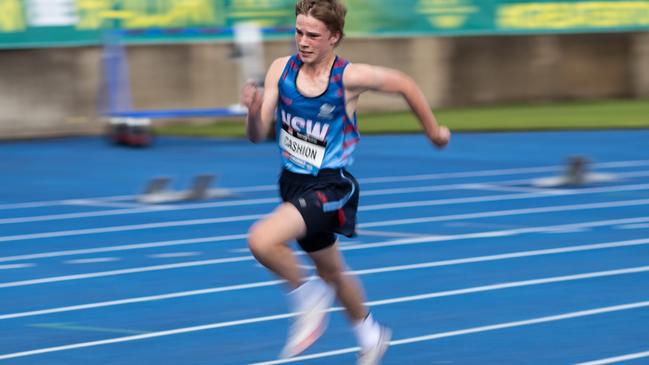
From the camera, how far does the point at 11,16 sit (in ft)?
70.5

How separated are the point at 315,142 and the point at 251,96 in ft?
1.55

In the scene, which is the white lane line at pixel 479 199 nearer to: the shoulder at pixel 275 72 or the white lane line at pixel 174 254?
the white lane line at pixel 174 254

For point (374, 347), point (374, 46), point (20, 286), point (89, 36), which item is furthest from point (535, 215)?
point (374, 46)

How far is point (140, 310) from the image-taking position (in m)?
7.84

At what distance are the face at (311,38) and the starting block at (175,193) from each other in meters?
7.61

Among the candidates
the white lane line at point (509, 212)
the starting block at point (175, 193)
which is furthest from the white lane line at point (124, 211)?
the white lane line at point (509, 212)

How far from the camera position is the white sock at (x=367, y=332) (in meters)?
6.06

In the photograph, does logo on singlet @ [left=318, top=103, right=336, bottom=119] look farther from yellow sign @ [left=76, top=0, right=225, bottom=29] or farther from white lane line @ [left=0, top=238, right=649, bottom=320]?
yellow sign @ [left=76, top=0, right=225, bottom=29]

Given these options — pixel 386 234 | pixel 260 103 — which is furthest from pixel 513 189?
pixel 260 103

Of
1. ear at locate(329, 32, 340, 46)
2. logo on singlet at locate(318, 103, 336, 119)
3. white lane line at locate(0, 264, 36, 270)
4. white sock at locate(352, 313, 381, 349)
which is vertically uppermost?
ear at locate(329, 32, 340, 46)

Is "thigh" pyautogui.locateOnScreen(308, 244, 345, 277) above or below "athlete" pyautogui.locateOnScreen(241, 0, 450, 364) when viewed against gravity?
below

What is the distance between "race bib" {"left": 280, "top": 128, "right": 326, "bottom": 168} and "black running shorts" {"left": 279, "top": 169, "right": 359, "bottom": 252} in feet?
0.20

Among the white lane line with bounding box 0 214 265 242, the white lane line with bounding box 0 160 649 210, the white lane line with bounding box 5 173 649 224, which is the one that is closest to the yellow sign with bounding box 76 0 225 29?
the white lane line with bounding box 0 160 649 210

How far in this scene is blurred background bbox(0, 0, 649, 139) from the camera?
21.9 meters
